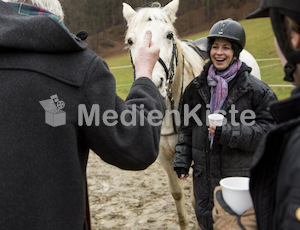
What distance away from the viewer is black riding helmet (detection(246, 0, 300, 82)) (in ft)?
2.74

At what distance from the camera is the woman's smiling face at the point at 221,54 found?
7.91ft

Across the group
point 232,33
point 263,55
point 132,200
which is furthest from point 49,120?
point 263,55

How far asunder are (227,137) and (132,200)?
254cm

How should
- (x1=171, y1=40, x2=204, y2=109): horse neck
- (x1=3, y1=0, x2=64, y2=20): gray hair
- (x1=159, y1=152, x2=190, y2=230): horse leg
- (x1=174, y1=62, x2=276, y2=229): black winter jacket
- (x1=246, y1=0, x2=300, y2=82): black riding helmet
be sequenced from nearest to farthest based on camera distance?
(x1=246, y1=0, x2=300, y2=82): black riding helmet, (x1=3, y1=0, x2=64, y2=20): gray hair, (x1=174, y1=62, x2=276, y2=229): black winter jacket, (x1=171, y1=40, x2=204, y2=109): horse neck, (x1=159, y1=152, x2=190, y2=230): horse leg

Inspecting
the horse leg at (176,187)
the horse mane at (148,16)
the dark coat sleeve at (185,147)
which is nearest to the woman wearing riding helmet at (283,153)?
the dark coat sleeve at (185,147)

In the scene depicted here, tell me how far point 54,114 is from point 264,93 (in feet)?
5.42

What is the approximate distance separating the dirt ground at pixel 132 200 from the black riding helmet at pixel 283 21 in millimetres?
3100

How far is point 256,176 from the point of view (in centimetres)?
91

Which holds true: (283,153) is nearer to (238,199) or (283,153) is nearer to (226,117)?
(238,199)

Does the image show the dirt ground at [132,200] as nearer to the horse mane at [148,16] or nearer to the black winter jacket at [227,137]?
the black winter jacket at [227,137]

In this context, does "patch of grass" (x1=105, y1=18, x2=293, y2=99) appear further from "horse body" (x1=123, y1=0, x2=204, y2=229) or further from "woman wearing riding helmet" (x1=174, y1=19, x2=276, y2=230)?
"woman wearing riding helmet" (x1=174, y1=19, x2=276, y2=230)

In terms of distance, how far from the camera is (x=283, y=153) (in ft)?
2.60

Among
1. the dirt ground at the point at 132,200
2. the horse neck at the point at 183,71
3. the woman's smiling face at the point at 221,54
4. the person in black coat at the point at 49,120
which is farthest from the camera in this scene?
the dirt ground at the point at 132,200

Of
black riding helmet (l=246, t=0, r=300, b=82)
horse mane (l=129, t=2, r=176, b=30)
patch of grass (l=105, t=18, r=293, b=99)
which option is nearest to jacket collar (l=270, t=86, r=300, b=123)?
black riding helmet (l=246, t=0, r=300, b=82)
